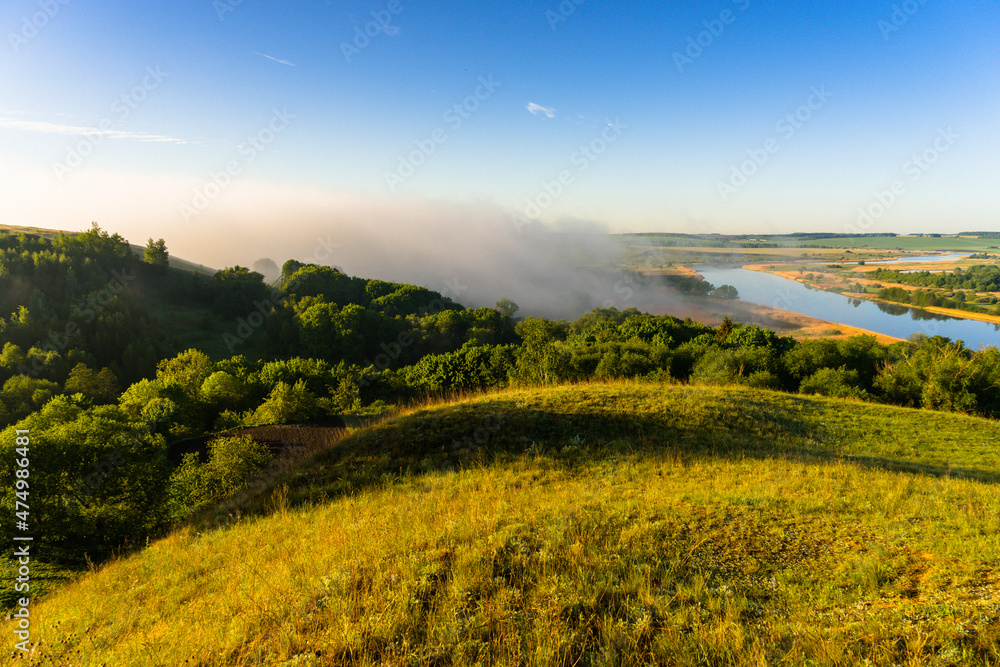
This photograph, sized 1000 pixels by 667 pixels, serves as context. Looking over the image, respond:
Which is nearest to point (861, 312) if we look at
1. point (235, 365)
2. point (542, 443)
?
point (542, 443)

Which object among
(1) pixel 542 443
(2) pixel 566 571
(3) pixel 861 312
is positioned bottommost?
(3) pixel 861 312

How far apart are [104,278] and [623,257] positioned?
185114mm

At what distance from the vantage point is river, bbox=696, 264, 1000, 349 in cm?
6975

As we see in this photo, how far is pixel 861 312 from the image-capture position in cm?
8881

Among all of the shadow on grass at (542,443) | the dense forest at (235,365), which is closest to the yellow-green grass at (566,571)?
the shadow on grass at (542,443)

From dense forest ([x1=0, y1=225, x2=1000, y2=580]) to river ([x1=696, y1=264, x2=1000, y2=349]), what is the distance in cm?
3810

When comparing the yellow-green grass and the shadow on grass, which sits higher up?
the yellow-green grass

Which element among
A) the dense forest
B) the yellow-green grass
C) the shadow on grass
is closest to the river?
the dense forest

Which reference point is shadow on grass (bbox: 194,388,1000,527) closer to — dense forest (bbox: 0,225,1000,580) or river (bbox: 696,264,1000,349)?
dense forest (bbox: 0,225,1000,580)

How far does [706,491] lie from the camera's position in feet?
22.9

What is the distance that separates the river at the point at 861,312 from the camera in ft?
229

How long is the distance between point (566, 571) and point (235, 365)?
3722 cm

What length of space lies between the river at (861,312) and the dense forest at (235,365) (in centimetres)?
3810

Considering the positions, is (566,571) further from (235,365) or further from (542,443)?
(235,365)
